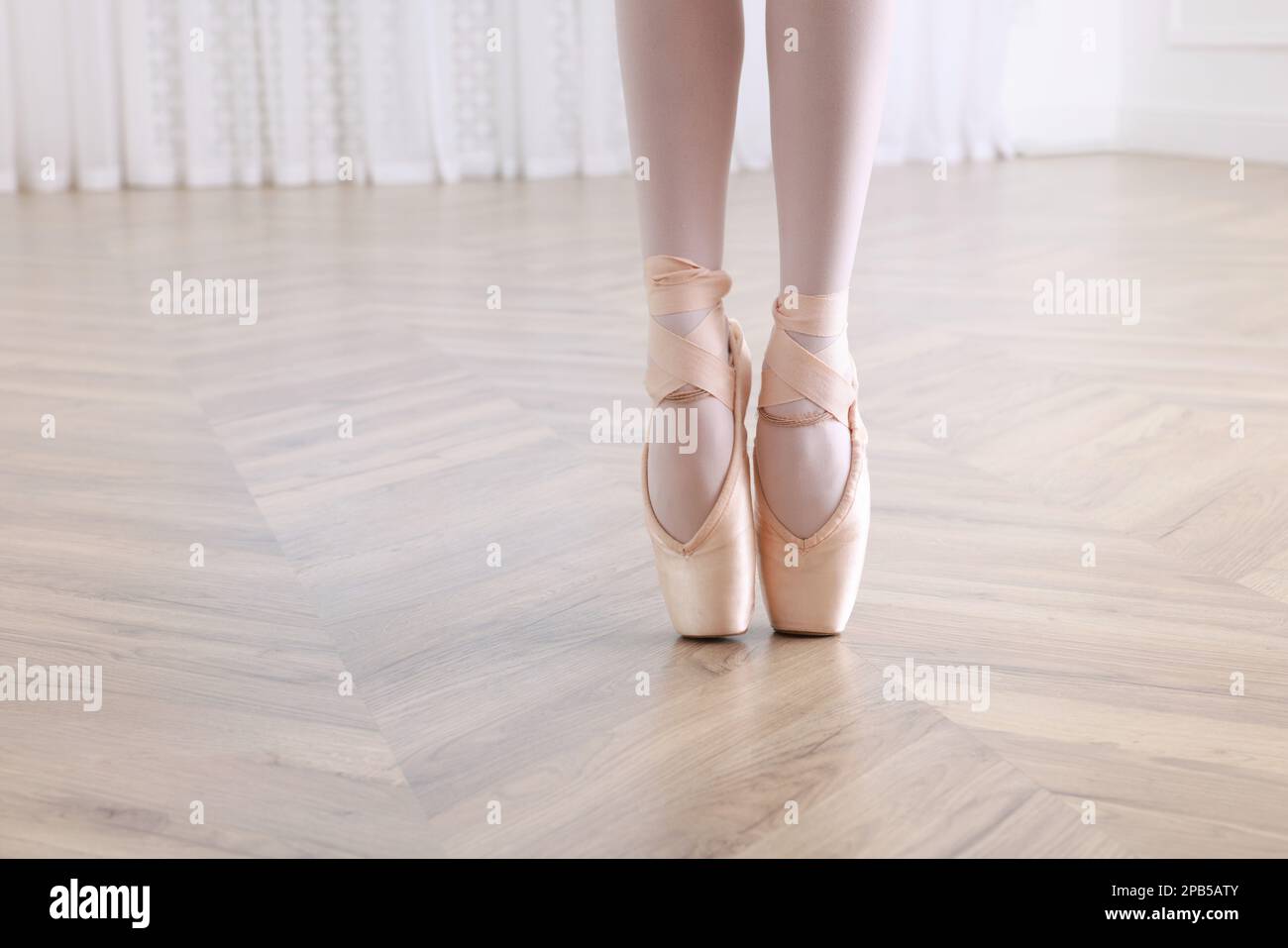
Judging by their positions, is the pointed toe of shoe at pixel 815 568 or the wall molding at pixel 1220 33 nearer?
the pointed toe of shoe at pixel 815 568

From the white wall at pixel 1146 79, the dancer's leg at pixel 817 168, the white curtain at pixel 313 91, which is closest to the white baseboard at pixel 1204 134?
the white wall at pixel 1146 79

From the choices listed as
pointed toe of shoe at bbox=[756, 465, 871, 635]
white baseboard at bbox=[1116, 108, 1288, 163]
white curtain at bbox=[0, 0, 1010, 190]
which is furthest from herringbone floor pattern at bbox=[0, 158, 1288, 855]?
white baseboard at bbox=[1116, 108, 1288, 163]

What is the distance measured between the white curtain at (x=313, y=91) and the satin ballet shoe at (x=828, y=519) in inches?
107

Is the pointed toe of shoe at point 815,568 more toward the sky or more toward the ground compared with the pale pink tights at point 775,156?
more toward the ground

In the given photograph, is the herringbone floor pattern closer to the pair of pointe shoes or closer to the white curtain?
the pair of pointe shoes

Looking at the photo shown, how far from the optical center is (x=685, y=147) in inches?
30.5

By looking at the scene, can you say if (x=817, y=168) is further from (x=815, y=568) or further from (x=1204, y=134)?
(x=1204, y=134)

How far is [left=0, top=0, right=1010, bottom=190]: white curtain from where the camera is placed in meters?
3.09

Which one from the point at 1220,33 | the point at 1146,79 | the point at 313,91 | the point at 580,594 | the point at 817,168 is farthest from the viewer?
the point at 1146,79

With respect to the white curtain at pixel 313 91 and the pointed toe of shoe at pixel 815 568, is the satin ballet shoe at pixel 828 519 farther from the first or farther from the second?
the white curtain at pixel 313 91

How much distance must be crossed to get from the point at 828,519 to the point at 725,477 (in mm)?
66

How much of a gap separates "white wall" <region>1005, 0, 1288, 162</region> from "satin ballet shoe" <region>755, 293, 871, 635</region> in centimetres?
324

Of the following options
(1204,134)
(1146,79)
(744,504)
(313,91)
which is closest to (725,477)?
(744,504)

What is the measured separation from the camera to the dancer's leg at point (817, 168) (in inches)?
29.0
